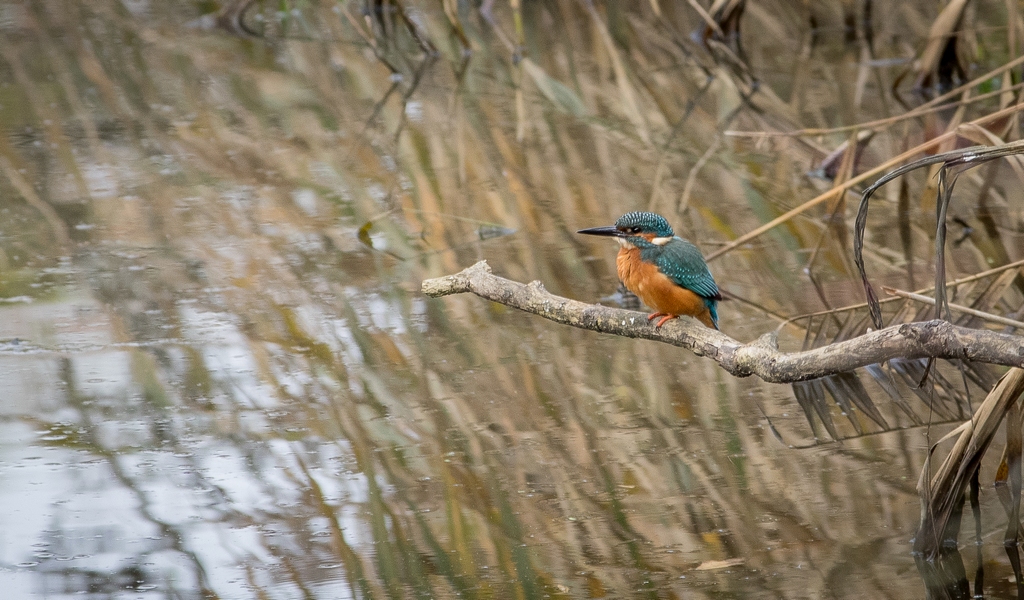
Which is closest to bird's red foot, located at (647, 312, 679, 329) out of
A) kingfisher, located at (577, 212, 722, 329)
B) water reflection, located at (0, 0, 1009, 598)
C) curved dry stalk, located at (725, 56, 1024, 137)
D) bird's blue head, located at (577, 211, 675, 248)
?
kingfisher, located at (577, 212, 722, 329)

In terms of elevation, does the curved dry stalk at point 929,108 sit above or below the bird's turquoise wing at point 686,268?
above

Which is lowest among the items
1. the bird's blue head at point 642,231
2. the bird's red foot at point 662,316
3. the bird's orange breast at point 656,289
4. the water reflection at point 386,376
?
the water reflection at point 386,376

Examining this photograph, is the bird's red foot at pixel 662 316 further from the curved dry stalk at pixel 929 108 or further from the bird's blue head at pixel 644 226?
the curved dry stalk at pixel 929 108

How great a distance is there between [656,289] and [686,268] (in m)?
0.09

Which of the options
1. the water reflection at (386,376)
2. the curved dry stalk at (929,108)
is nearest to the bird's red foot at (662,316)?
the water reflection at (386,376)

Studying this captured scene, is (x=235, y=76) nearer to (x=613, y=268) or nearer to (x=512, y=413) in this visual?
(x=613, y=268)

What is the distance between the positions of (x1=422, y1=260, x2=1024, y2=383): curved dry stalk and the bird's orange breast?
122 mm

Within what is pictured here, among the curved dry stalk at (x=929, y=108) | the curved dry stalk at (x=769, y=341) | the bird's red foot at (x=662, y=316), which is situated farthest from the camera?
the curved dry stalk at (x=929, y=108)

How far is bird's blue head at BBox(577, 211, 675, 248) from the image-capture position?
124 inches

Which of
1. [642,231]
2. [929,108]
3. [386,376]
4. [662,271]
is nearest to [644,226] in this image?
[642,231]

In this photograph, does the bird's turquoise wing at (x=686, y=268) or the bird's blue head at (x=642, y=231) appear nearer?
the bird's turquoise wing at (x=686, y=268)

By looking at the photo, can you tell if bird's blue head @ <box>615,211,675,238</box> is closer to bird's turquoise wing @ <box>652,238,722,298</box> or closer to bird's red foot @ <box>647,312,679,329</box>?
bird's turquoise wing @ <box>652,238,722,298</box>

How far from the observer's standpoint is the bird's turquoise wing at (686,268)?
A: 9.70 feet

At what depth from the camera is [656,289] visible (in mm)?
2973
